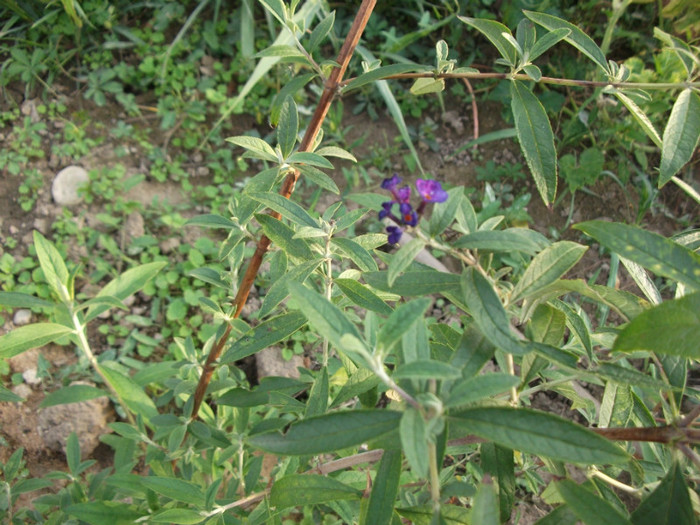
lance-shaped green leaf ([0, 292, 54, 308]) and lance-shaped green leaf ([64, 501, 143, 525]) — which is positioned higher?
lance-shaped green leaf ([0, 292, 54, 308])

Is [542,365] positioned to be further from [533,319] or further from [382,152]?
[382,152]

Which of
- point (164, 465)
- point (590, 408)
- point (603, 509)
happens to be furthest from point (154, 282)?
point (603, 509)

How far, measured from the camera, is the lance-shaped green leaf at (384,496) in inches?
38.3

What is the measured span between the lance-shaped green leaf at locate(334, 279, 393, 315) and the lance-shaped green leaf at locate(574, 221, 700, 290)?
0.46 metres

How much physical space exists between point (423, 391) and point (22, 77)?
346cm

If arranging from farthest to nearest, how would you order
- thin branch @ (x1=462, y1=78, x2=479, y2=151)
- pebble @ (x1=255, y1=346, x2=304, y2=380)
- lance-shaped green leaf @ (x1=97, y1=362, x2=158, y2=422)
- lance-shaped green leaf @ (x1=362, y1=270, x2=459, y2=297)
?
thin branch @ (x1=462, y1=78, x2=479, y2=151), pebble @ (x1=255, y1=346, x2=304, y2=380), lance-shaped green leaf @ (x1=97, y1=362, x2=158, y2=422), lance-shaped green leaf @ (x1=362, y1=270, x2=459, y2=297)

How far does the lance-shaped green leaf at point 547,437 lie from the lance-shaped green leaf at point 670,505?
7.5 inches

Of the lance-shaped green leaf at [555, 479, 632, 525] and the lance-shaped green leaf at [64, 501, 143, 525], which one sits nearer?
the lance-shaped green leaf at [555, 479, 632, 525]

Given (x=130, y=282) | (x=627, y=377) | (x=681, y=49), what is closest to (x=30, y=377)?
(x=130, y=282)

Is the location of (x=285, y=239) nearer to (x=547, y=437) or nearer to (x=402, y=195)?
(x=402, y=195)

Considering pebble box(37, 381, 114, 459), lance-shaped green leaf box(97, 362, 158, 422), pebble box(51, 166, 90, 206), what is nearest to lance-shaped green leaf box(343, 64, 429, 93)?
lance-shaped green leaf box(97, 362, 158, 422)

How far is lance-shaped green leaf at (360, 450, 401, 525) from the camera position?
973 mm

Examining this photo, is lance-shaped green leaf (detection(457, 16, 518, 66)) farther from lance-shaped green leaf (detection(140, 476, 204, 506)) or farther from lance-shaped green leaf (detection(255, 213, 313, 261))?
lance-shaped green leaf (detection(140, 476, 204, 506))

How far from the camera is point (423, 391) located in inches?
35.4
